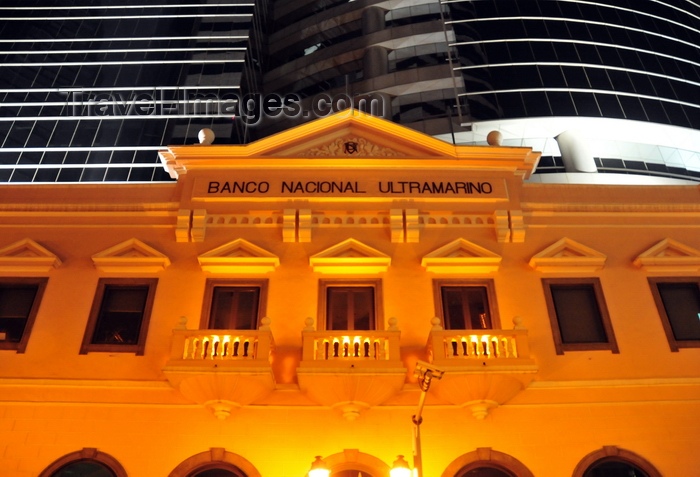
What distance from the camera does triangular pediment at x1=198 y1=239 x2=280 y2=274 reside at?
14617mm

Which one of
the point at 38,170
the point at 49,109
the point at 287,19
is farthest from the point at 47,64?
the point at 287,19

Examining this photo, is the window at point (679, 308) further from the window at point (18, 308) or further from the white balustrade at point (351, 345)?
the window at point (18, 308)

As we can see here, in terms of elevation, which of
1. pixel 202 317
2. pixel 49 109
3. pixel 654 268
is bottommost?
pixel 202 317

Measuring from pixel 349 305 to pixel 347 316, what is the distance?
0.30 m

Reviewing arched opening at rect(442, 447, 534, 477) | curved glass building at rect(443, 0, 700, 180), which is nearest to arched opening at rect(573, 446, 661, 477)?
arched opening at rect(442, 447, 534, 477)

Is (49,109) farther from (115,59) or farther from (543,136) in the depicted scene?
(543,136)

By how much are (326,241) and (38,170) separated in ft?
132

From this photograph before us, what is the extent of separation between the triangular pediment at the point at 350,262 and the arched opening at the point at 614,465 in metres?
6.12

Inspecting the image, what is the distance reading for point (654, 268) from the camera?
14.8 m

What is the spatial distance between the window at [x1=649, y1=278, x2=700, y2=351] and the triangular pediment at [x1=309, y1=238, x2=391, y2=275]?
21.9 ft

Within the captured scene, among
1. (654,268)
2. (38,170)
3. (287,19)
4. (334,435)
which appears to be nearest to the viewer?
(334,435)

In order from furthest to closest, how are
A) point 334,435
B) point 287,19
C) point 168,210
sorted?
point 287,19 → point 168,210 → point 334,435

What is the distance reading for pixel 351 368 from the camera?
39.8 feet

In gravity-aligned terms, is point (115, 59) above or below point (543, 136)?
above
